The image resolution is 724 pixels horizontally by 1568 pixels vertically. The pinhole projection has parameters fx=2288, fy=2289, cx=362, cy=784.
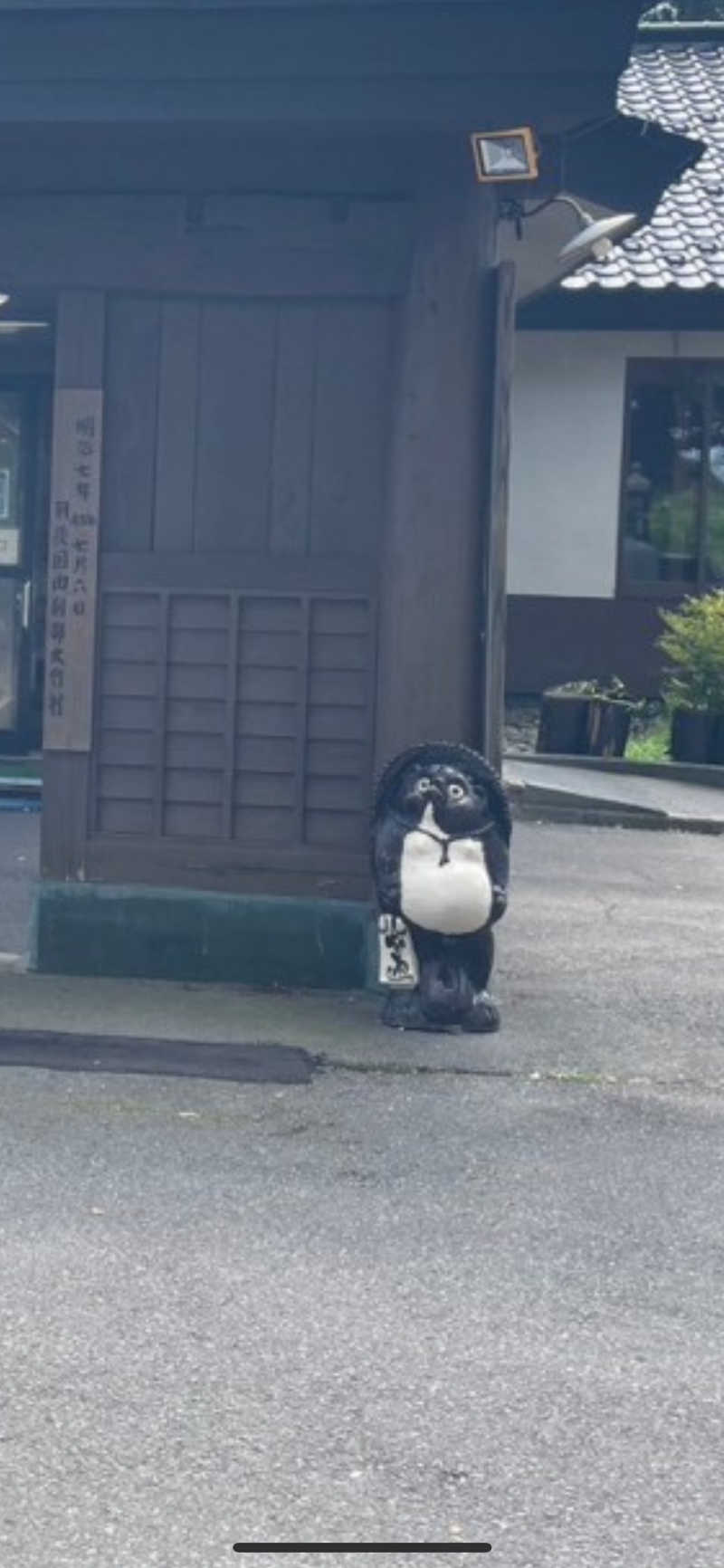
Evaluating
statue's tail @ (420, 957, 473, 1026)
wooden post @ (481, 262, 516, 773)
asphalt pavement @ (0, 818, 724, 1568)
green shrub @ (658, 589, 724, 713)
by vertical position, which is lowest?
asphalt pavement @ (0, 818, 724, 1568)

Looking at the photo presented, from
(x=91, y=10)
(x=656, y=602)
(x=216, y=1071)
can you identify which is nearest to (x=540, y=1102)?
(x=216, y=1071)

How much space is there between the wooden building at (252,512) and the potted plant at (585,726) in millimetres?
7171

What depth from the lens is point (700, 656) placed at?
1533 centimetres

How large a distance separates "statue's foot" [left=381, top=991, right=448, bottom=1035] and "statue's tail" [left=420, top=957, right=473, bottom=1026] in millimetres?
63

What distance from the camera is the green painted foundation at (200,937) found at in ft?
28.5

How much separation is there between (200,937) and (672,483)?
9.71 m

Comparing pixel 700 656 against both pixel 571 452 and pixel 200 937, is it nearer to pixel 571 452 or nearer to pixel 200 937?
pixel 571 452

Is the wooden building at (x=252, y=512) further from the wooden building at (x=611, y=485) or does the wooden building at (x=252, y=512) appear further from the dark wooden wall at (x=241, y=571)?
the wooden building at (x=611, y=485)

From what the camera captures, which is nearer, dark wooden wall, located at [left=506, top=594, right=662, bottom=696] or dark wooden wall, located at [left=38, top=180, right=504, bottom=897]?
dark wooden wall, located at [left=38, top=180, right=504, bottom=897]

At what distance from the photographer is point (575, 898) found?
36.3ft

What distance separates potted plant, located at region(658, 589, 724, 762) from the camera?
15312 millimetres

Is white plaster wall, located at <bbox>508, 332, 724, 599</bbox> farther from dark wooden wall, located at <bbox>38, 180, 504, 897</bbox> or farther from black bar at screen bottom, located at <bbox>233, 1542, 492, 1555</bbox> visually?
black bar at screen bottom, located at <bbox>233, 1542, 492, 1555</bbox>

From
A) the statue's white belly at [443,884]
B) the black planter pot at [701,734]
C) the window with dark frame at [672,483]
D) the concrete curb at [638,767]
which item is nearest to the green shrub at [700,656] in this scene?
the black planter pot at [701,734]

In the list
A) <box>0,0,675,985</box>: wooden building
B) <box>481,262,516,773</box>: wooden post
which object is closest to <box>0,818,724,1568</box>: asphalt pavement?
<box>0,0,675,985</box>: wooden building
